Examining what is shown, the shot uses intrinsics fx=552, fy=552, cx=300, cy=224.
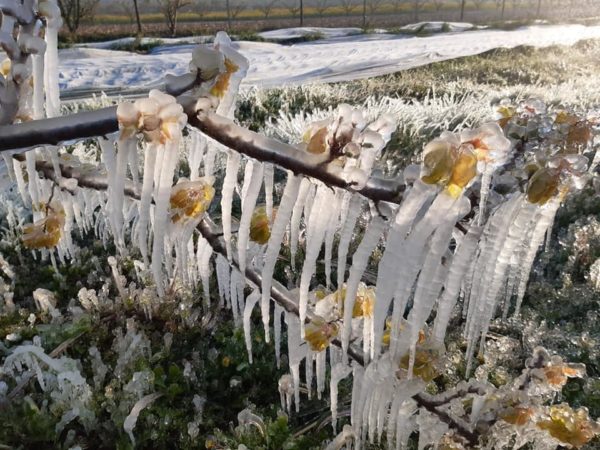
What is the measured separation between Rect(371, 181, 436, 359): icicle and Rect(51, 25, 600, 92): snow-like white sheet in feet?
23.6

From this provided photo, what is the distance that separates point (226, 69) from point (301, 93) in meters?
6.75

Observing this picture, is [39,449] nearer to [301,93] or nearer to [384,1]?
[301,93]

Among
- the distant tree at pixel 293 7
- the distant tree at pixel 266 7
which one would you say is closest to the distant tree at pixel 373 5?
the distant tree at pixel 293 7

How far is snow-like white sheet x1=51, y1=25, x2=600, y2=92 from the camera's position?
33.0 feet

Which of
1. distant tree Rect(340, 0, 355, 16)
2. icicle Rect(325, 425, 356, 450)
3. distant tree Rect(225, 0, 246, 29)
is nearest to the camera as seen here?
icicle Rect(325, 425, 356, 450)

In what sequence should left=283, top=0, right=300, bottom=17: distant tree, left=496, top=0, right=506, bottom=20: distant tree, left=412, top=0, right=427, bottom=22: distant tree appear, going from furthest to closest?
left=496, top=0, right=506, bottom=20: distant tree < left=412, top=0, right=427, bottom=22: distant tree < left=283, top=0, right=300, bottom=17: distant tree

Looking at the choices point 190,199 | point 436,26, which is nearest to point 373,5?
point 436,26

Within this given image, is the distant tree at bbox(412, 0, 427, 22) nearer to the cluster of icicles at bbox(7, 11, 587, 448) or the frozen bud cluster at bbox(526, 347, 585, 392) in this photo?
the frozen bud cluster at bbox(526, 347, 585, 392)

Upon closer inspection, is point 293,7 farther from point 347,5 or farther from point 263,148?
point 263,148

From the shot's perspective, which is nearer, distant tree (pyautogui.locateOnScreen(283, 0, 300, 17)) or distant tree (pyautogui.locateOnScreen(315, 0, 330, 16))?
distant tree (pyautogui.locateOnScreen(283, 0, 300, 17))

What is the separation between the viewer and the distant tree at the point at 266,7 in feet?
59.7

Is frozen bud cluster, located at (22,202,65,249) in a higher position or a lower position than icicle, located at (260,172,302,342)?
lower


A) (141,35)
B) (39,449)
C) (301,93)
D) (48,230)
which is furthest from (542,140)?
(141,35)

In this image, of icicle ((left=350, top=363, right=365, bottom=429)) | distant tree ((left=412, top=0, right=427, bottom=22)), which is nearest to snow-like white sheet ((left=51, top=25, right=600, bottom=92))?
distant tree ((left=412, top=0, right=427, bottom=22))
